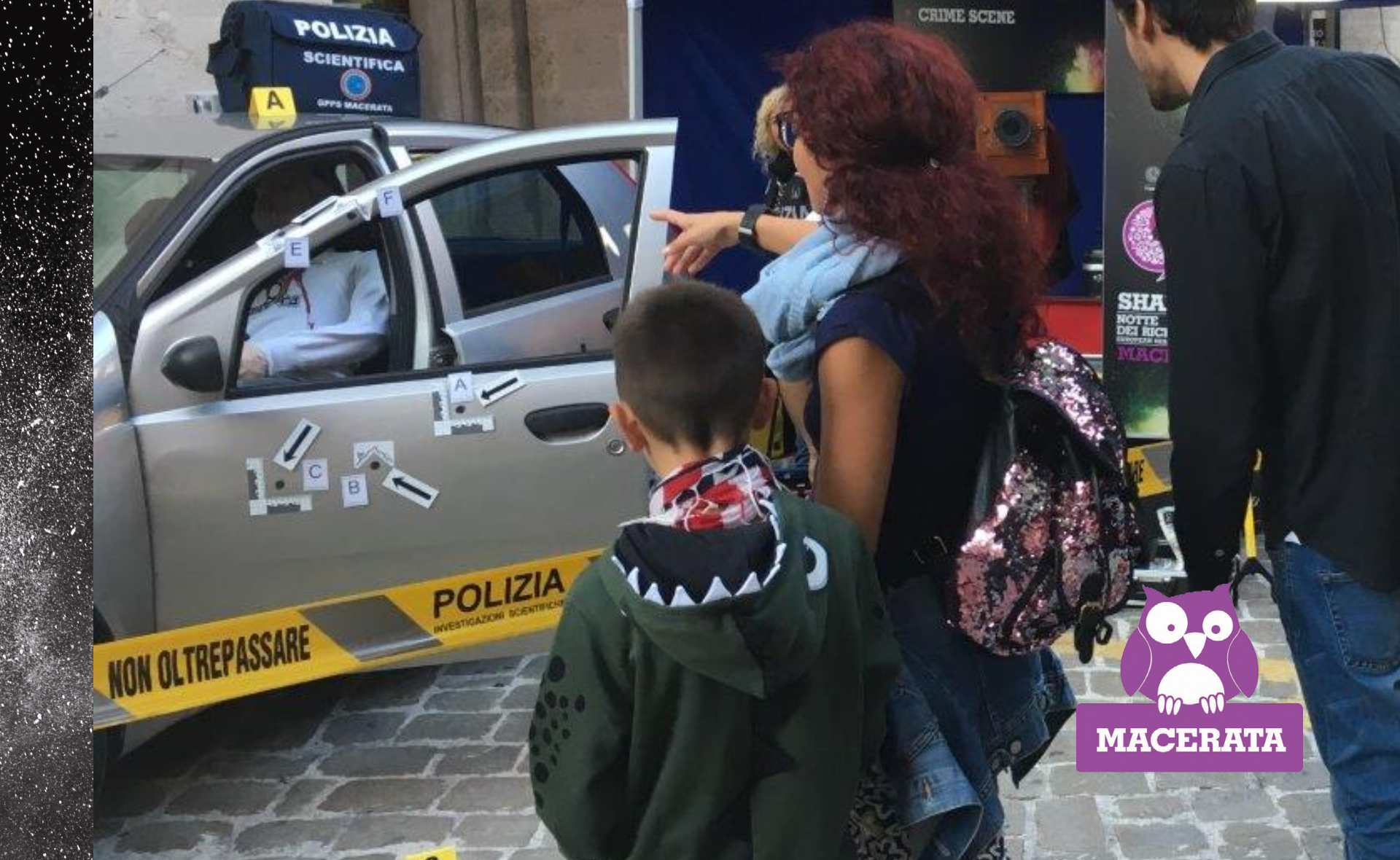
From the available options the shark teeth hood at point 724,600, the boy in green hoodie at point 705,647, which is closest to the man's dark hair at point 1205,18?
the boy in green hoodie at point 705,647

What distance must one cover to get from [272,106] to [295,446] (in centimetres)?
187

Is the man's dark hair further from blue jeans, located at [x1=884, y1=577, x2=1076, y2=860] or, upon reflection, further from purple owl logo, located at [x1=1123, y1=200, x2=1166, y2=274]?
purple owl logo, located at [x1=1123, y1=200, x2=1166, y2=274]

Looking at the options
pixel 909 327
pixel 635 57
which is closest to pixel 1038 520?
pixel 909 327

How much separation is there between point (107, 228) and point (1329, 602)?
3.42 metres

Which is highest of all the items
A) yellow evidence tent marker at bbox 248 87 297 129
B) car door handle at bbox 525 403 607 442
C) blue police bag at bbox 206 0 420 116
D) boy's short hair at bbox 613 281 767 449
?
blue police bag at bbox 206 0 420 116

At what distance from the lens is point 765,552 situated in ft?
6.63

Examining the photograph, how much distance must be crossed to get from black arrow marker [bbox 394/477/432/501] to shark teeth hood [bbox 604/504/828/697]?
2.42 m

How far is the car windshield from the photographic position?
441cm

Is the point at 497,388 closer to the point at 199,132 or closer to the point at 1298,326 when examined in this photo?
the point at 199,132

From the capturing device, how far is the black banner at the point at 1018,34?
23.5ft

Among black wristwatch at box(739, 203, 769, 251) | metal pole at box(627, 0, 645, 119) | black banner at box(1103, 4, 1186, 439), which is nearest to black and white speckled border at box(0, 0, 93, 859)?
black wristwatch at box(739, 203, 769, 251)

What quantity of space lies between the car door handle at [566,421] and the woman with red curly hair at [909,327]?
7.04 ft

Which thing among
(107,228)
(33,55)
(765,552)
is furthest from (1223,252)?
(107,228)

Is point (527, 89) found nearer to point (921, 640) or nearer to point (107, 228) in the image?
point (107, 228)
